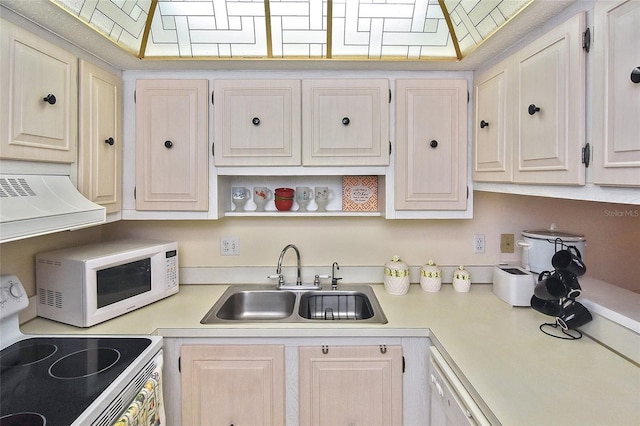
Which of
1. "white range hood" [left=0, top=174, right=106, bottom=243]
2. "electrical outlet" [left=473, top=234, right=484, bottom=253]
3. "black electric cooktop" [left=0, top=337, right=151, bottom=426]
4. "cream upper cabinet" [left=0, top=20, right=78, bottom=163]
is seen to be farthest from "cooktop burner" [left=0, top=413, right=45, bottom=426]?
"electrical outlet" [left=473, top=234, right=484, bottom=253]

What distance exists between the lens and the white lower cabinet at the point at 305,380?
1645 mm

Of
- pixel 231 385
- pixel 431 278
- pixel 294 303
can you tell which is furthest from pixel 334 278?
pixel 231 385

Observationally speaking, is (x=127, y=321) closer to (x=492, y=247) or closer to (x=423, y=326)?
(x=423, y=326)

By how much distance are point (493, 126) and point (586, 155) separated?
626mm

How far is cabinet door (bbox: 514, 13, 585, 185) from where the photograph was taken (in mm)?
1204

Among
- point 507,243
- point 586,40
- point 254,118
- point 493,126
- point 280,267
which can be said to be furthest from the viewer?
point 507,243

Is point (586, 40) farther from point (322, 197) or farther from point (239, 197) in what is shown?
point (239, 197)

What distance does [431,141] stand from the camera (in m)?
1.93

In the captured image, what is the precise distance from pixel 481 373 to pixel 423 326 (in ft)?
1.46

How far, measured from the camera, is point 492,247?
2.28 meters

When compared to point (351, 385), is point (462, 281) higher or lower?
higher

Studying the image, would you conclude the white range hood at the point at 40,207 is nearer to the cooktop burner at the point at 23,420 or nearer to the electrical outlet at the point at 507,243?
the cooktop burner at the point at 23,420

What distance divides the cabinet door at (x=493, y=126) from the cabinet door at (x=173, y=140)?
142 cm

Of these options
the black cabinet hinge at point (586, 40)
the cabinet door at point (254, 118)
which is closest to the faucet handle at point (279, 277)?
the cabinet door at point (254, 118)
